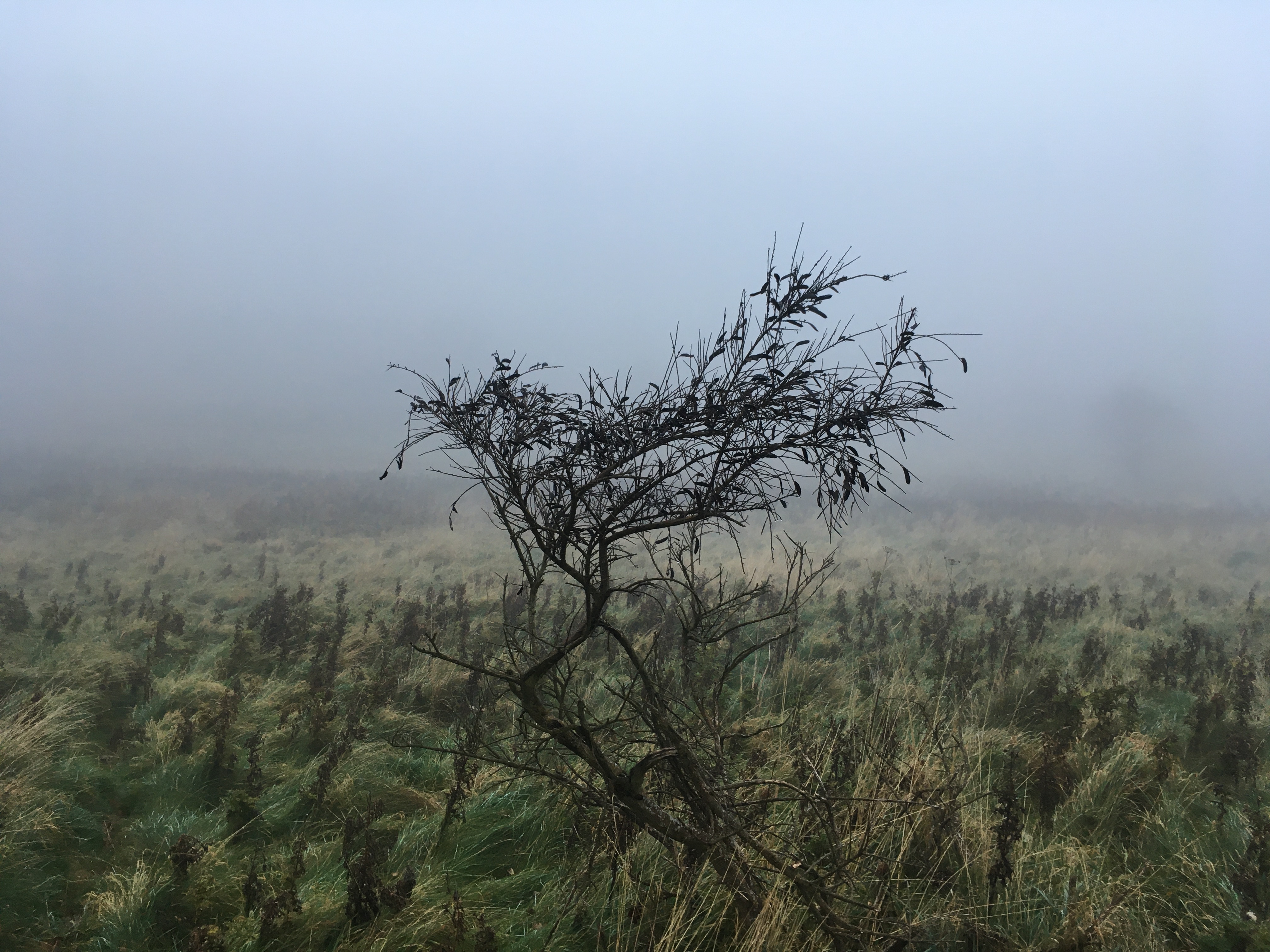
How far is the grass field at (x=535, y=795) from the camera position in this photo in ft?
12.4

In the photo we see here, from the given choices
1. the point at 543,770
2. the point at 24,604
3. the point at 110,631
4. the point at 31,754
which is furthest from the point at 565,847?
the point at 24,604

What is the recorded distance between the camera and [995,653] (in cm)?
986

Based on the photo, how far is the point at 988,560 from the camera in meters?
19.1

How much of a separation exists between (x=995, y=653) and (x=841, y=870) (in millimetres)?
7731

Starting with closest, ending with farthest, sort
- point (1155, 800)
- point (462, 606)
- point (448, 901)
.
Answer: point (448, 901) < point (1155, 800) < point (462, 606)

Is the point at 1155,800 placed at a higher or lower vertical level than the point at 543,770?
lower

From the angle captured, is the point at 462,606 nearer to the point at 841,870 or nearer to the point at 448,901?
the point at 448,901

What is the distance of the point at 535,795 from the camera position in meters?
5.25

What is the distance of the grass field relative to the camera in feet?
12.4

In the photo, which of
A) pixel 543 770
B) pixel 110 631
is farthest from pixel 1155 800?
pixel 110 631

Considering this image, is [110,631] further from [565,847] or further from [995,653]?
[995,653]

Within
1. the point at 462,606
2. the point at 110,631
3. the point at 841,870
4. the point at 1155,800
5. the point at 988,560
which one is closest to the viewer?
the point at 841,870

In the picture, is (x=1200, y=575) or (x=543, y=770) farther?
(x=1200, y=575)

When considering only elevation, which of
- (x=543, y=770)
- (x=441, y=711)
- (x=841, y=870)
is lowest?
(x=441, y=711)
